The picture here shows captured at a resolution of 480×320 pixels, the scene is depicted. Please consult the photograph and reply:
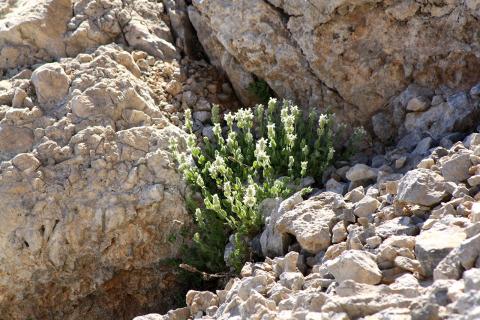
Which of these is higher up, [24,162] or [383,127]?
[383,127]

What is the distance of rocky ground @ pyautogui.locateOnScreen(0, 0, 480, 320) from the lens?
4715 mm

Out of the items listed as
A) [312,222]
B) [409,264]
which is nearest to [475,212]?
[409,264]

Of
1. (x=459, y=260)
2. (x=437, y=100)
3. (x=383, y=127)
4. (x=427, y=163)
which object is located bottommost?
(x=459, y=260)

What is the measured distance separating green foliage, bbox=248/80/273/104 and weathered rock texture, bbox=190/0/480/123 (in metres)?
0.11

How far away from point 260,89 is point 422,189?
2.94 m

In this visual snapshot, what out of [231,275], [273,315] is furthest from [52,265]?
[273,315]

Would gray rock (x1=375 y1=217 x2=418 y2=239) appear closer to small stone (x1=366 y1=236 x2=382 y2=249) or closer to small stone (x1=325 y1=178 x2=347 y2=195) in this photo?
small stone (x1=366 y1=236 x2=382 y2=249)

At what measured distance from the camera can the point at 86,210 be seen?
5.79 metres

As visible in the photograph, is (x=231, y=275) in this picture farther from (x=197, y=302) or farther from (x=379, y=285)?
(x=379, y=285)

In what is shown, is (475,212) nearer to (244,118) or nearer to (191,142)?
(244,118)

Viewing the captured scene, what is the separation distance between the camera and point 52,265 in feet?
18.8

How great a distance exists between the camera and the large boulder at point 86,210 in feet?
18.8

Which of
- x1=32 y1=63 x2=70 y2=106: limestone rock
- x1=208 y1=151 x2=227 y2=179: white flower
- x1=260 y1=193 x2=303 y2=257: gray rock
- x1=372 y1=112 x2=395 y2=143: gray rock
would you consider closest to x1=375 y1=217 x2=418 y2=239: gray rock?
x1=260 y1=193 x2=303 y2=257: gray rock

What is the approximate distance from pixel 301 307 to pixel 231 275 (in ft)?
5.71
